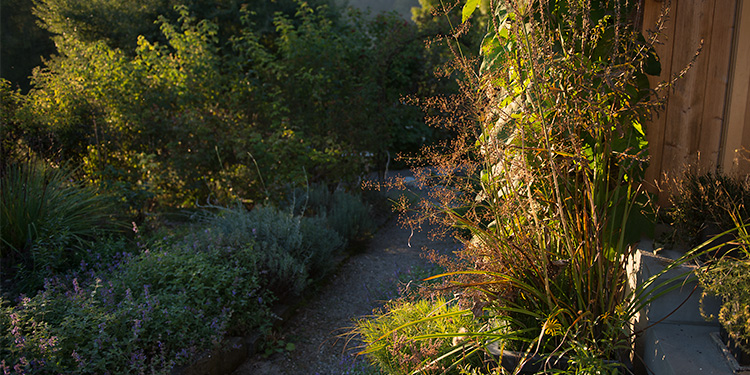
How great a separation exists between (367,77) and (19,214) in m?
4.00

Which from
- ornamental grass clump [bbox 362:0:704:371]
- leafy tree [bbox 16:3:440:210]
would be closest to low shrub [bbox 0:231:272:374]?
ornamental grass clump [bbox 362:0:704:371]

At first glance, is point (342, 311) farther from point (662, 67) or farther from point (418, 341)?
point (662, 67)

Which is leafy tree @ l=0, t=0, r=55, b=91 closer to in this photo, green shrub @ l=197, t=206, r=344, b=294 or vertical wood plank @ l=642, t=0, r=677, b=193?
green shrub @ l=197, t=206, r=344, b=294

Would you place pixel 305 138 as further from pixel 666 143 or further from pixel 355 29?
pixel 666 143

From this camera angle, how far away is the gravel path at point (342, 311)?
2.79 meters

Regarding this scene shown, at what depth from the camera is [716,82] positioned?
2.13m

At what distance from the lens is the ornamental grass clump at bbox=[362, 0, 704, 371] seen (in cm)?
172

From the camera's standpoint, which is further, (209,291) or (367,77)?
(367,77)

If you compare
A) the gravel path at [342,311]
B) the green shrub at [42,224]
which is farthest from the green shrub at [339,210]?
the green shrub at [42,224]

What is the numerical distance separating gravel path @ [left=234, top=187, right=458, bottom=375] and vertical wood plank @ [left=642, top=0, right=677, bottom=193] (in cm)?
116

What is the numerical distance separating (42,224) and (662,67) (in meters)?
3.94

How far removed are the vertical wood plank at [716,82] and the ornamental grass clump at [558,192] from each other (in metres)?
0.39

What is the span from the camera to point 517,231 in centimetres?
200

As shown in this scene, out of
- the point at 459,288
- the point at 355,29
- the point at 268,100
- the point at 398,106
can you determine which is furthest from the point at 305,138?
the point at 459,288
